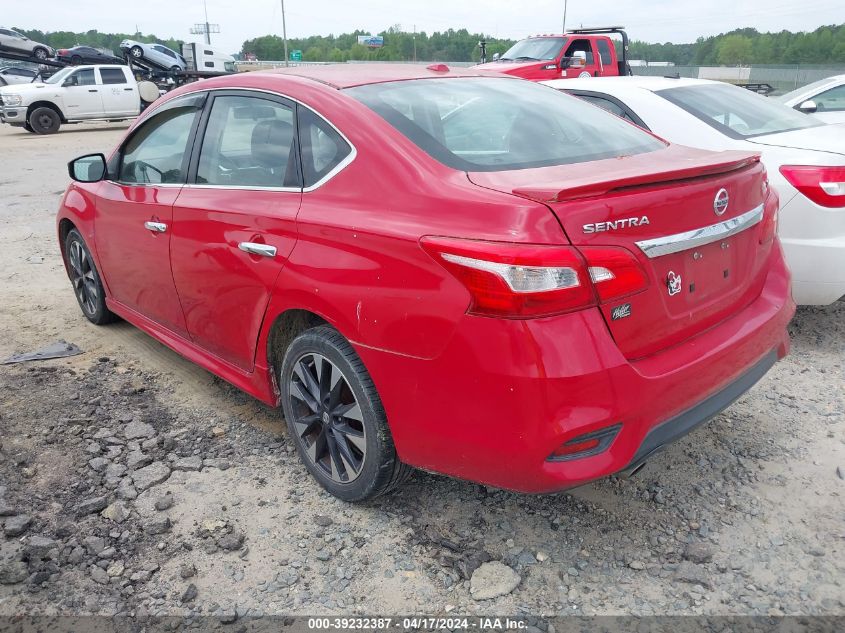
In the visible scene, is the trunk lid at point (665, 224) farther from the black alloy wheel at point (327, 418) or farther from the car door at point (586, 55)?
the car door at point (586, 55)

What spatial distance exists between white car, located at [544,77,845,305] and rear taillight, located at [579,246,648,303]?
2.34 meters

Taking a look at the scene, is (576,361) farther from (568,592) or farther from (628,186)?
(568,592)

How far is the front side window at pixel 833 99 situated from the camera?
8992 mm

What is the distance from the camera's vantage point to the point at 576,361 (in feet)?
6.93

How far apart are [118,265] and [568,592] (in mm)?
3153

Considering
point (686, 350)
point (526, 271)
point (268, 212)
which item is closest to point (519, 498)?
point (686, 350)

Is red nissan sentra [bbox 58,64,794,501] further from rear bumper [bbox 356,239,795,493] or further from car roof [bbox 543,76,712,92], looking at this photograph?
car roof [bbox 543,76,712,92]

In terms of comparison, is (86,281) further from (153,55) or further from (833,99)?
(153,55)

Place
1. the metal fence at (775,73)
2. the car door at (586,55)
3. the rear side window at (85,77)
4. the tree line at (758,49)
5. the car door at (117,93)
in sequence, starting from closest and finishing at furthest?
the car door at (586,55) < the rear side window at (85,77) < the car door at (117,93) < the metal fence at (775,73) < the tree line at (758,49)

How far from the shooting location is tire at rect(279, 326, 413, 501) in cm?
261

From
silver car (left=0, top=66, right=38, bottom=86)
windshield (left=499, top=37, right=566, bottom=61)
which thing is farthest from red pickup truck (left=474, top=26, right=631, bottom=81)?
silver car (left=0, top=66, right=38, bottom=86)

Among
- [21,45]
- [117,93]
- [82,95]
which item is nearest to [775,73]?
[117,93]

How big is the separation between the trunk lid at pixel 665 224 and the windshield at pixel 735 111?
2.23 meters

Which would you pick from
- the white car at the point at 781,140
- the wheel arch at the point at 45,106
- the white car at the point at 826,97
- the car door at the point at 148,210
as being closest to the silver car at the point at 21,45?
the wheel arch at the point at 45,106
